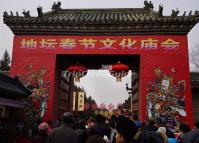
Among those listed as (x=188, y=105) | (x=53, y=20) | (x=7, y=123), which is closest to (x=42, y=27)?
(x=53, y=20)

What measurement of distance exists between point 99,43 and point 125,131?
10218 mm

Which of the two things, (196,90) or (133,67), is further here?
(133,67)

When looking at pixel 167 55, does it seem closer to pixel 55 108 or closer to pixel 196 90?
pixel 196 90

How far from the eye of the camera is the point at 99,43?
13617 mm

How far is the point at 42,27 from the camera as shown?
1372cm

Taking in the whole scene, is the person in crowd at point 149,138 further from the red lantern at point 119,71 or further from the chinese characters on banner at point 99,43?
the chinese characters on banner at point 99,43

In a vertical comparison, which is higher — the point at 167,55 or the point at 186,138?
the point at 167,55

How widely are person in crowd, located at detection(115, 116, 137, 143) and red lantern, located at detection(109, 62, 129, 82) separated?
9.74 m

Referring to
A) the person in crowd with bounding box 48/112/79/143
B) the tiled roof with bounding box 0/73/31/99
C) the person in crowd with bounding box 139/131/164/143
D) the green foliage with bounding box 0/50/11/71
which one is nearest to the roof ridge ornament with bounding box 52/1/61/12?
the tiled roof with bounding box 0/73/31/99

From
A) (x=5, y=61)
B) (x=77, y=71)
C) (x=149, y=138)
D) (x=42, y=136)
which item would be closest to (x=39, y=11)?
(x=77, y=71)

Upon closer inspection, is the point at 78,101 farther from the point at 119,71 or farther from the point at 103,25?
the point at 103,25

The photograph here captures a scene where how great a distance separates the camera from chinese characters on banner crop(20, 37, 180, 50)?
528 inches

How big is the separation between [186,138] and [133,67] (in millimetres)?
8827

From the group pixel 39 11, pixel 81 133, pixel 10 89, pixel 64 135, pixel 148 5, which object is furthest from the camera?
pixel 148 5
